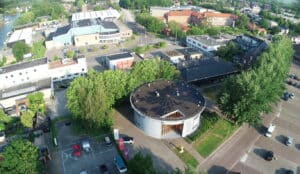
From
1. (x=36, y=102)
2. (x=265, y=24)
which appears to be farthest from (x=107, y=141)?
(x=265, y=24)

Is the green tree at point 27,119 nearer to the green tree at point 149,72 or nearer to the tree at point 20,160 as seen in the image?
the tree at point 20,160

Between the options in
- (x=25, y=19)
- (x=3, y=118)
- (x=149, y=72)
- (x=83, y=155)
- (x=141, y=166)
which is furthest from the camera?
(x=25, y=19)

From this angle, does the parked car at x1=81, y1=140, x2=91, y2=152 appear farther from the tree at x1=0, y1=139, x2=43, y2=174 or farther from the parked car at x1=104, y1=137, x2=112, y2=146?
the tree at x1=0, y1=139, x2=43, y2=174

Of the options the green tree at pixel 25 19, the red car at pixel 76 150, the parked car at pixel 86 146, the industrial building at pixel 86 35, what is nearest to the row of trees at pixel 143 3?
the green tree at pixel 25 19

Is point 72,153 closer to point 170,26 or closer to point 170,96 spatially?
point 170,96

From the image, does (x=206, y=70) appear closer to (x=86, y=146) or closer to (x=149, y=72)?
(x=149, y=72)

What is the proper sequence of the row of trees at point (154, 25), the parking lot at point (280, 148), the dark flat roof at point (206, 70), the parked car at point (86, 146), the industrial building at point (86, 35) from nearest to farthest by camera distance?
the parking lot at point (280, 148) → the parked car at point (86, 146) → the dark flat roof at point (206, 70) → the industrial building at point (86, 35) → the row of trees at point (154, 25)

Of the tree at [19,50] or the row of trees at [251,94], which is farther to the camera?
the tree at [19,50]
